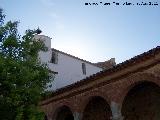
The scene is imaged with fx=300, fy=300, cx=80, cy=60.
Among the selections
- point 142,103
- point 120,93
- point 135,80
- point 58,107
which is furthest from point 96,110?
point 135,80

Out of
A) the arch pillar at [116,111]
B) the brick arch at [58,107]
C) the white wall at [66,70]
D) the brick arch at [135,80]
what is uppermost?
the white wall at [66,70]

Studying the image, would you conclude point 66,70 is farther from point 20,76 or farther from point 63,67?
point 20,76

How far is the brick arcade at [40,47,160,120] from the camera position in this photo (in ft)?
46.4

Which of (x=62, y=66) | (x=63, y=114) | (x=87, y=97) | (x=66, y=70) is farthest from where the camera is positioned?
(x=66, y=70)

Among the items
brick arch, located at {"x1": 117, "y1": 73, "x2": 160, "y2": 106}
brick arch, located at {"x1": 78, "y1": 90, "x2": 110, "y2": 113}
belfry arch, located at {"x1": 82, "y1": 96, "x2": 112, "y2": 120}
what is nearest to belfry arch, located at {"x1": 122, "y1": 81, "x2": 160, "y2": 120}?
brick arch, located at {"x1": 117, "y1": 73, "x2": 160, "y2": 106}

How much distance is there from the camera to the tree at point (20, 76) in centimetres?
1205

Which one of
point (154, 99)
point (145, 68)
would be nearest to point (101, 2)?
point (145, 68)

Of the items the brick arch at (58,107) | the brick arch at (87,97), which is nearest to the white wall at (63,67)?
the brick arch at (58,107)

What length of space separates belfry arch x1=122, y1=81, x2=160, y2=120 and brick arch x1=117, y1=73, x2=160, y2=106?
1.64 feet

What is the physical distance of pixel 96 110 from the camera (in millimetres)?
18922

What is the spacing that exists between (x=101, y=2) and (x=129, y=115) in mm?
11425

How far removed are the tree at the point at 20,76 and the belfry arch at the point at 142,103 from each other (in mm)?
4964

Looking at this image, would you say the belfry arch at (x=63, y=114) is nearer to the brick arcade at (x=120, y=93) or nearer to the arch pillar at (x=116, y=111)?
the brick arcade at (x=120, y=93)

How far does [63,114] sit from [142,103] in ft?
21.1
